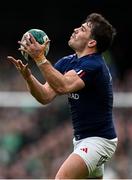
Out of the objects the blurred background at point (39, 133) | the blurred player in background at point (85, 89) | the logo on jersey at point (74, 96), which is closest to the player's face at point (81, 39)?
the blurred player in background at point (85, 89)

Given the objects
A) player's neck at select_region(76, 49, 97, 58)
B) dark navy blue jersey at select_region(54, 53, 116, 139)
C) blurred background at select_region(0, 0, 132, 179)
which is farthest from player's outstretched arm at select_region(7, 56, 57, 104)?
blurred background at select_region(0, 0, 132, 179)

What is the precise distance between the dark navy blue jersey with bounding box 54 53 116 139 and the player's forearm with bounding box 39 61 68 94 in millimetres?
291

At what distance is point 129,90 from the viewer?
46.8 ft

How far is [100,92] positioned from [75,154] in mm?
654

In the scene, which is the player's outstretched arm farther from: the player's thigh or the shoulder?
the player's thigh

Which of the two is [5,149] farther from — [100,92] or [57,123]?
[100,92]

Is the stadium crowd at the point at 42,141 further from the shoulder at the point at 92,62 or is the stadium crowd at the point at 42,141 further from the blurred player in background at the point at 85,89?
the shoulder at the point at 92,62

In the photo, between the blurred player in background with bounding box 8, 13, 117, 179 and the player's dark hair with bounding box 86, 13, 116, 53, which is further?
the player's dark hair with bounding box 86, 13, 116, 53

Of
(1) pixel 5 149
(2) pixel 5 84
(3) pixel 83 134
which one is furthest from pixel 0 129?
(3) pixel 83 134

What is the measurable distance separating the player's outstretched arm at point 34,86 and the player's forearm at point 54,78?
0.23m

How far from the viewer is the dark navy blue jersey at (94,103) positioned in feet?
28.2

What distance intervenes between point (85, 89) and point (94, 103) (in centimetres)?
17

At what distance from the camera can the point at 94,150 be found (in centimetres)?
855

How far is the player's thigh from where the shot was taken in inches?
329
